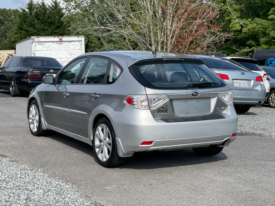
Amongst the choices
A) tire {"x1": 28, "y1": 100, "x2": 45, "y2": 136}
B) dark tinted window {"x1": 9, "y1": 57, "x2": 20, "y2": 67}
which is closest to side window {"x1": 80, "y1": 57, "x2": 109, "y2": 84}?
tire {"x1": 28, "y1": 100, "x2": 45, "y2": 136}

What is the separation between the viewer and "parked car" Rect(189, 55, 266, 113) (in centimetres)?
1118

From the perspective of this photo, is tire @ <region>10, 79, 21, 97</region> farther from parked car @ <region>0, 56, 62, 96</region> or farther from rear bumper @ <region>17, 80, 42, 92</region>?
rear bumper @ <region>17, 80, 42, 92</region>

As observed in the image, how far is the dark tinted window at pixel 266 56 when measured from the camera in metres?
19.7

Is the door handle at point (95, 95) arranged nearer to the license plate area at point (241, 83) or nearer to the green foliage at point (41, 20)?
the license plate area at point (241, 83)

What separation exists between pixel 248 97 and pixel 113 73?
656cm

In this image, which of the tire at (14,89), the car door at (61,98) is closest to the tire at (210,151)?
the car door at (61,98)

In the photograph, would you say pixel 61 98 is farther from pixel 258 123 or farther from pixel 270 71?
pixel 270 71

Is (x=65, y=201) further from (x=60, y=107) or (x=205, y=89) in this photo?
(x=60, y=107)

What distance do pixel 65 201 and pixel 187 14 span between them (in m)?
22.9

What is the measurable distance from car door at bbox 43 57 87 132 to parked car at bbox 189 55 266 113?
5265 mm

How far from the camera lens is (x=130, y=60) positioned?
5.57m

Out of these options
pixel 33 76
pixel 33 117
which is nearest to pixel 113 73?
pixel 33 117

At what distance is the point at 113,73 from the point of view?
224 inches

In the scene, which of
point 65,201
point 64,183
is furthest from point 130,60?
point 65,201
